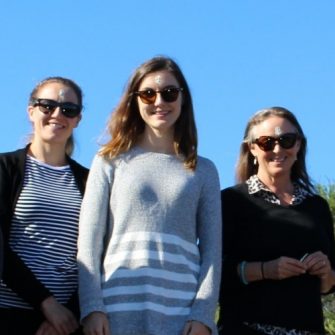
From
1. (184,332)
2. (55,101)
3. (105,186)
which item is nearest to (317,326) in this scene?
(184,332)

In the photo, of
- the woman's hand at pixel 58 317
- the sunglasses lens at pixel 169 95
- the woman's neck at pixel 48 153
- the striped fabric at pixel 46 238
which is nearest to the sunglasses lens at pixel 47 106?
the woman's neck at pixel 48 153

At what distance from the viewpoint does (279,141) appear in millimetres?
6828

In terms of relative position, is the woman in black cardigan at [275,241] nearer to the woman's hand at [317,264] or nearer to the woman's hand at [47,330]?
the woman's hand at [317,264]

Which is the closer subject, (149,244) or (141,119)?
(149,244)

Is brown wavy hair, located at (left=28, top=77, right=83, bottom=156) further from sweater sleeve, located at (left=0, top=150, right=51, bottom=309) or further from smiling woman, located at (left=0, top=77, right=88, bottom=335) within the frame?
sweater sleeve, located at (left=0, top=150, right=51, bottom=309)

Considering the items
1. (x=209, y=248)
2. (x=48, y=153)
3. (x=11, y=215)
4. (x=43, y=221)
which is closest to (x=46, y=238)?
(x=43, y=221)

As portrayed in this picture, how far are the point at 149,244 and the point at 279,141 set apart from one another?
4.47 ft

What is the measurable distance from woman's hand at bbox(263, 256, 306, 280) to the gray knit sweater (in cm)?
45

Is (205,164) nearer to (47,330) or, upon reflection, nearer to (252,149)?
(252,149)

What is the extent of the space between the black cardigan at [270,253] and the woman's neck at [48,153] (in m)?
1.17

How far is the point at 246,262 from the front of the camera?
6.58 metres

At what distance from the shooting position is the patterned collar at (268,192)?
684 cm

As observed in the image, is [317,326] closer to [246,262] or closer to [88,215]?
[246,262]

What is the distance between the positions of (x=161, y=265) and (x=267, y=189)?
1229mm
